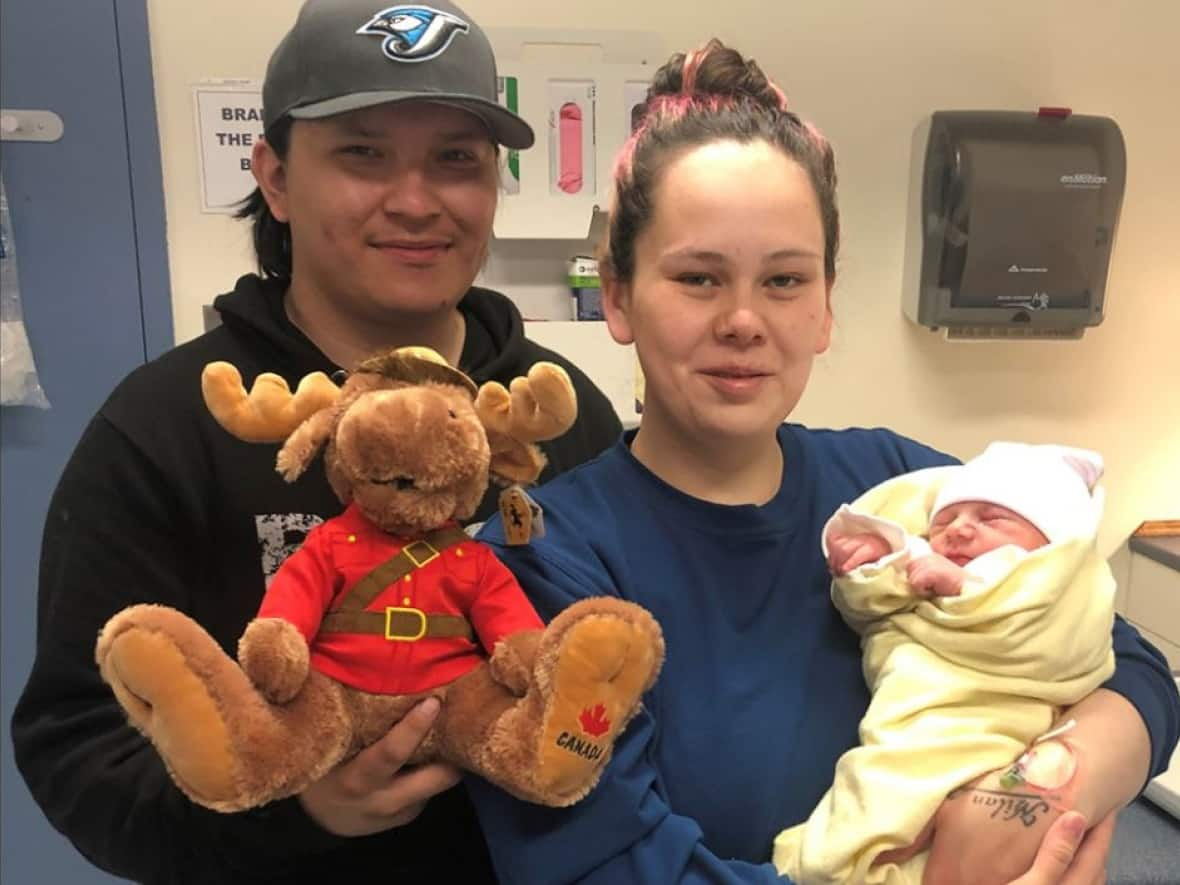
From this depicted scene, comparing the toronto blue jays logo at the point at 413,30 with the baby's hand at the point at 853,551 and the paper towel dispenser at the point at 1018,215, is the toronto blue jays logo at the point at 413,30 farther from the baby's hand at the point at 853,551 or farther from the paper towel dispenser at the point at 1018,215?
the paper towel dispenser at the point at 1018,215

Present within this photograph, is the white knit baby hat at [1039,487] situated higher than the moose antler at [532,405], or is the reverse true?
the moose antler at [532,405]

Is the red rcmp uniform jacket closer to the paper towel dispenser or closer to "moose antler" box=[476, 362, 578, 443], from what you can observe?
"moose antler" box=[476, 362, 578, 443]

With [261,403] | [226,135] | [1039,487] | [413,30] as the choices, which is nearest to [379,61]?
[413,30]

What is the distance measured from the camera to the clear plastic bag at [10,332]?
1.70 metres

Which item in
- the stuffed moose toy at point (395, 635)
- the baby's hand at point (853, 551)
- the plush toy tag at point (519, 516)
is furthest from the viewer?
the baby's hand at point (853, 551)

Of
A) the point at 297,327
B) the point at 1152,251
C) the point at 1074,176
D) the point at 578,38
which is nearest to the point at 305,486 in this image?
the point at 297,327

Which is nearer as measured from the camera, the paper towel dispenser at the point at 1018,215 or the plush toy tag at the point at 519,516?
the plush toy tag at the point at 519,516

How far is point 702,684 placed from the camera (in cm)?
83

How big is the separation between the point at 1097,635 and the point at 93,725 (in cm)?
91

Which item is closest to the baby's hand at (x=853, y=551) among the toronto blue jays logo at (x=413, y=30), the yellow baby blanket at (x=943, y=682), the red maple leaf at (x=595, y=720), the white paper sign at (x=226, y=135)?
the yellow baby blanket at (x=943, y=682)

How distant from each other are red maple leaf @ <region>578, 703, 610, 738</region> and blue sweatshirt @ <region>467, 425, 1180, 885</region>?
0.06 metres

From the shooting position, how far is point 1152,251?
2.05 m

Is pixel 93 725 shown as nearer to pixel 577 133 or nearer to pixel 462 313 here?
pixel 462 313

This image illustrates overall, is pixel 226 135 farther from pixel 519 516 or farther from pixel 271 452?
pixel 519 516
